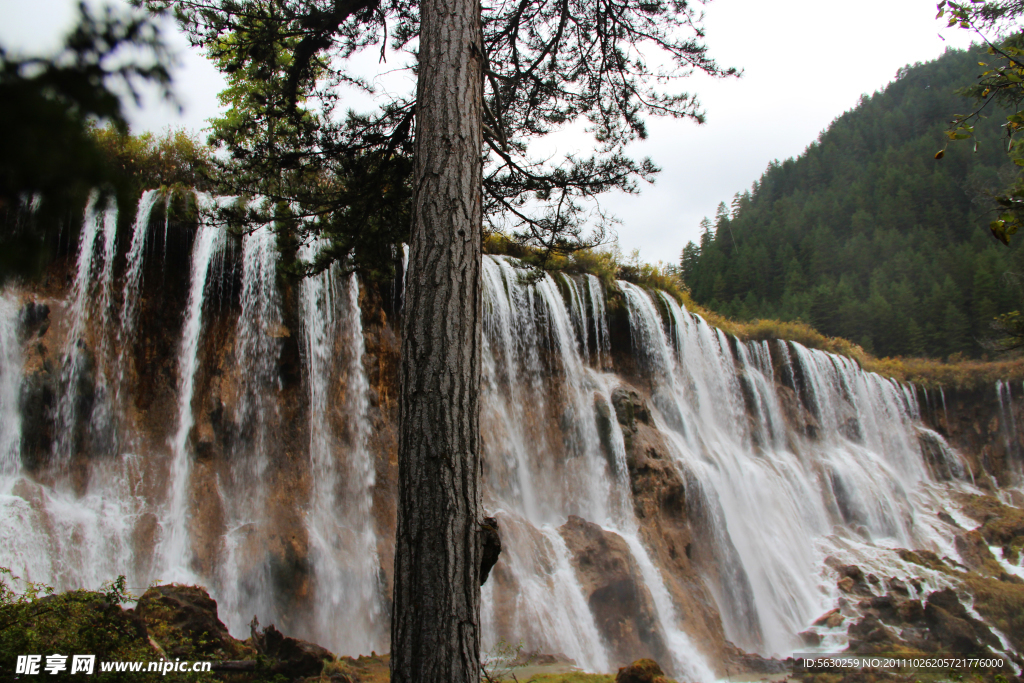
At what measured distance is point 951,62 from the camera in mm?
70250

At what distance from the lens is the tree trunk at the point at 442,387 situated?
94.8 inches

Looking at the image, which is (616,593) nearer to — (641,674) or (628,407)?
(641,674)

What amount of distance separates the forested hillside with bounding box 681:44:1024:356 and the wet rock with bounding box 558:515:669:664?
83.8 ft

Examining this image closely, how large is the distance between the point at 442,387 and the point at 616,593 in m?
7.78

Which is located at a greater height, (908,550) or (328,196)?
(328,196)

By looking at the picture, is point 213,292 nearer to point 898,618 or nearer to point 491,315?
point 491,315

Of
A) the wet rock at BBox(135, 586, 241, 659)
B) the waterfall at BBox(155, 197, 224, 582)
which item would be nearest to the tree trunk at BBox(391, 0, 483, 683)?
the wet rock at BBox(135, 586, 241, 659)

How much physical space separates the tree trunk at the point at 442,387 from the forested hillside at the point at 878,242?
29.6 m

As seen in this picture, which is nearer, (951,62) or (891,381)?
(891,381)

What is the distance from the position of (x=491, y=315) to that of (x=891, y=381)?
18999mm

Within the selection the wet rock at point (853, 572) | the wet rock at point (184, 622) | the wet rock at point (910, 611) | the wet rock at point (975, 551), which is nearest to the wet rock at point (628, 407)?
the wet rock at point (853, 572)

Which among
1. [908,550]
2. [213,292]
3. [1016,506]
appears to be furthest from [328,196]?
[1016,506]

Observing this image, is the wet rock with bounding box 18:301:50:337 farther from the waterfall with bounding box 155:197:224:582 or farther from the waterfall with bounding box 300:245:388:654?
the waterfall with bounding box 300:245:388:654

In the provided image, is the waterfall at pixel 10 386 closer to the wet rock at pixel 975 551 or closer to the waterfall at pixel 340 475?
the waterfall at pixel 340 475
